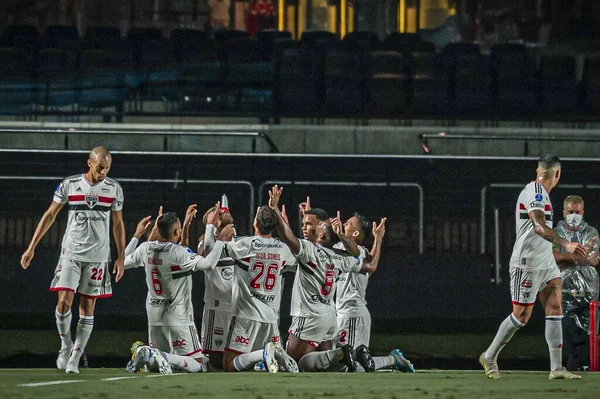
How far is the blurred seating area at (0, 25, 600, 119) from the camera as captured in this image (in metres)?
19.3

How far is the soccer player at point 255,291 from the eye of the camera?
10.5 meters

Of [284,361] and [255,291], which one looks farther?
[255,291]

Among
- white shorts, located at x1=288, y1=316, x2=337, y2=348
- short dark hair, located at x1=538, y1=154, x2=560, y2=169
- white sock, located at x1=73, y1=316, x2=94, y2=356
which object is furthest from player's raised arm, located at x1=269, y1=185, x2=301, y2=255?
short dark hair, located at x1=538, y1=154, x2=560, y2=169

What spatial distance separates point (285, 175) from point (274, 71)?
4700 millimetres

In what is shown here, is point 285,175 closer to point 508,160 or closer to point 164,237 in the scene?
point 508,160

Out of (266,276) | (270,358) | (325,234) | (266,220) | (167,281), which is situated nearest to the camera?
(270,358)

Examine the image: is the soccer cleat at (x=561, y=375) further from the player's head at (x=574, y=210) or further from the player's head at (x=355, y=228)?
the player's head at (x=574, y=210)

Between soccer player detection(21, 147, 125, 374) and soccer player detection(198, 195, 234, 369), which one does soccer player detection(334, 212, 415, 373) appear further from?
soccer player detection(21, 147, 125, 374)

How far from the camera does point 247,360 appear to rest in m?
10.4

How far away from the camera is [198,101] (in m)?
19.2

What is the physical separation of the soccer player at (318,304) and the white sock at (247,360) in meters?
0.68

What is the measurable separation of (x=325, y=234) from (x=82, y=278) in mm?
2586

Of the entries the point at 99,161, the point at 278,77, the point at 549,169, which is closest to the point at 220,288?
the point at 99,161

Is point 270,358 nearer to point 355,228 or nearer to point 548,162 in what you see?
point 355,228
